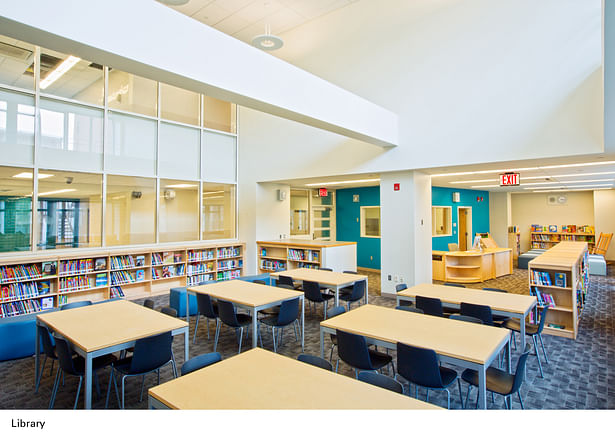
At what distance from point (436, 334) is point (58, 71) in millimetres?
8253

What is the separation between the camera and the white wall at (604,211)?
13.1m

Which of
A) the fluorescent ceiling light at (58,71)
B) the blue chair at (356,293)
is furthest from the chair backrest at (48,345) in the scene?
the fluorescent ceiling light at (58,71)

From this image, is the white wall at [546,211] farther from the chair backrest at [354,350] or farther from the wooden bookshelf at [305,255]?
the chair backrest at [354,350]

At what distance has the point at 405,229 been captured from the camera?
7492mm

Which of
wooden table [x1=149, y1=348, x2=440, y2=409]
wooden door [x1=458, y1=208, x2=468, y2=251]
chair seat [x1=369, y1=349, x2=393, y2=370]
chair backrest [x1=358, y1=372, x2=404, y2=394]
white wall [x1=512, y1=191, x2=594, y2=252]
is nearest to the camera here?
wooden table [x1=149, y1=348, x2=440, y2=409]

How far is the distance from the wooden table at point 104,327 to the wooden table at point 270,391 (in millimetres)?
1048

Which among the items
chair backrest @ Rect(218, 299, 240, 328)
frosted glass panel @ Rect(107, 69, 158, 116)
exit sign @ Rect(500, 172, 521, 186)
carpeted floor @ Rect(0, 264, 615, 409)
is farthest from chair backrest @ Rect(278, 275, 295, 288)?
frosted glass panel @ Rect(107, 69, 158, 116)

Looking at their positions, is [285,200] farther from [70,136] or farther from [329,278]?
[70,136]

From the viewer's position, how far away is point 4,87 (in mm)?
6242

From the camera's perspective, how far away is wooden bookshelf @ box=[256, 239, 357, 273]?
27.9 feet

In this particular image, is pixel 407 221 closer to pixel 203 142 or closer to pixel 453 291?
pixel 453 291

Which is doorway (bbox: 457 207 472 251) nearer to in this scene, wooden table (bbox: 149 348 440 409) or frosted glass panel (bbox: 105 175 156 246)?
frosted glass panel (bbox: 105 175 156 246)

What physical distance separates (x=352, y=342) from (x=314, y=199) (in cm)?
924

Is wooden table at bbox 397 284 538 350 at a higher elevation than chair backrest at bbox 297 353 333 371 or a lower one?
higher
